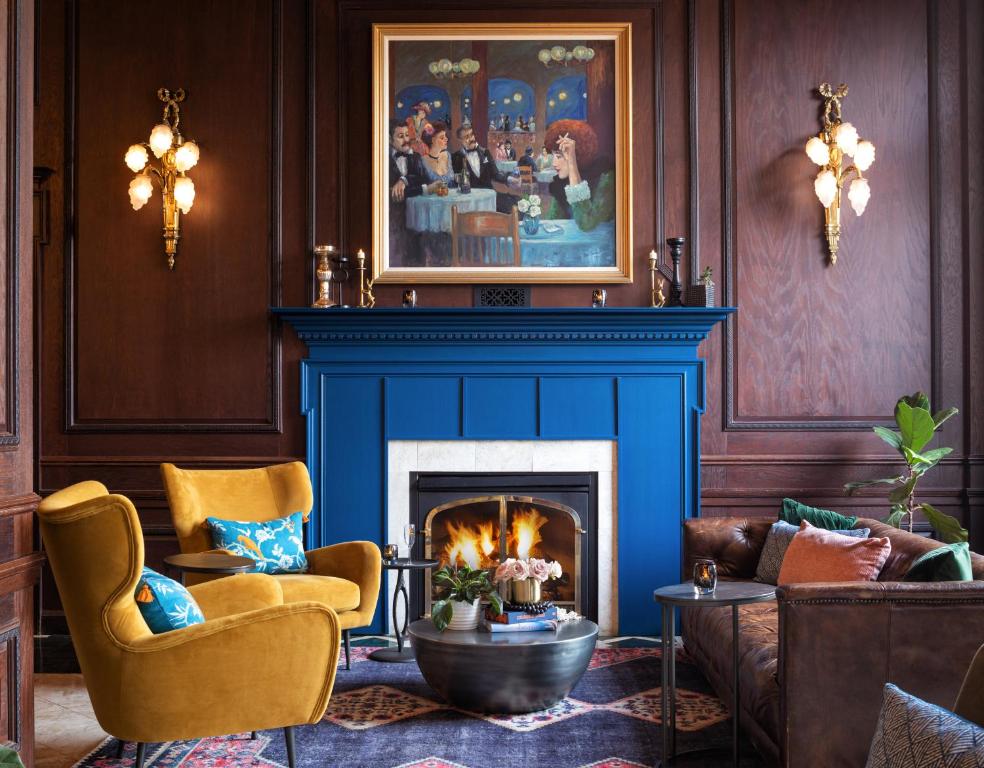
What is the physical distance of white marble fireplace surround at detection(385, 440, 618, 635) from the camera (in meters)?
5.27

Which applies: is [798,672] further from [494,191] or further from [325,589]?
[494,191]

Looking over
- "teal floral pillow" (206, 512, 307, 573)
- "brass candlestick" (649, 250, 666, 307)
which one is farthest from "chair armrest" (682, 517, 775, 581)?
"teal floral pillow" (206, 512, 307, 573)

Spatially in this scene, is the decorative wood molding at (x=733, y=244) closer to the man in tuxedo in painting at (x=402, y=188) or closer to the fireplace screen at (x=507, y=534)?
the fireplace screen at (x=507, y=534)

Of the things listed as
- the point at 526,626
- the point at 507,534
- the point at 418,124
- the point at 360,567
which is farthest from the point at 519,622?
the point at 418,124

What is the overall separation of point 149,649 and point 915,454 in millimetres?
3765

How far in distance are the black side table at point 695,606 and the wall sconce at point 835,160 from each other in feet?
8.52

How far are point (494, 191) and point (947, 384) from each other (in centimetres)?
265

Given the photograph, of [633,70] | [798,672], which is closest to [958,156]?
[633,70]

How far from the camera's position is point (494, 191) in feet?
17.5

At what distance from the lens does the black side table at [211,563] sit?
369cm

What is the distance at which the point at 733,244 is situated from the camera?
5.34m

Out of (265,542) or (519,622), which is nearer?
(519,622)

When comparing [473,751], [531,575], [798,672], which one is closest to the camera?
[798,672]

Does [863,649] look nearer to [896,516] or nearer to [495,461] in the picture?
[896,516]
